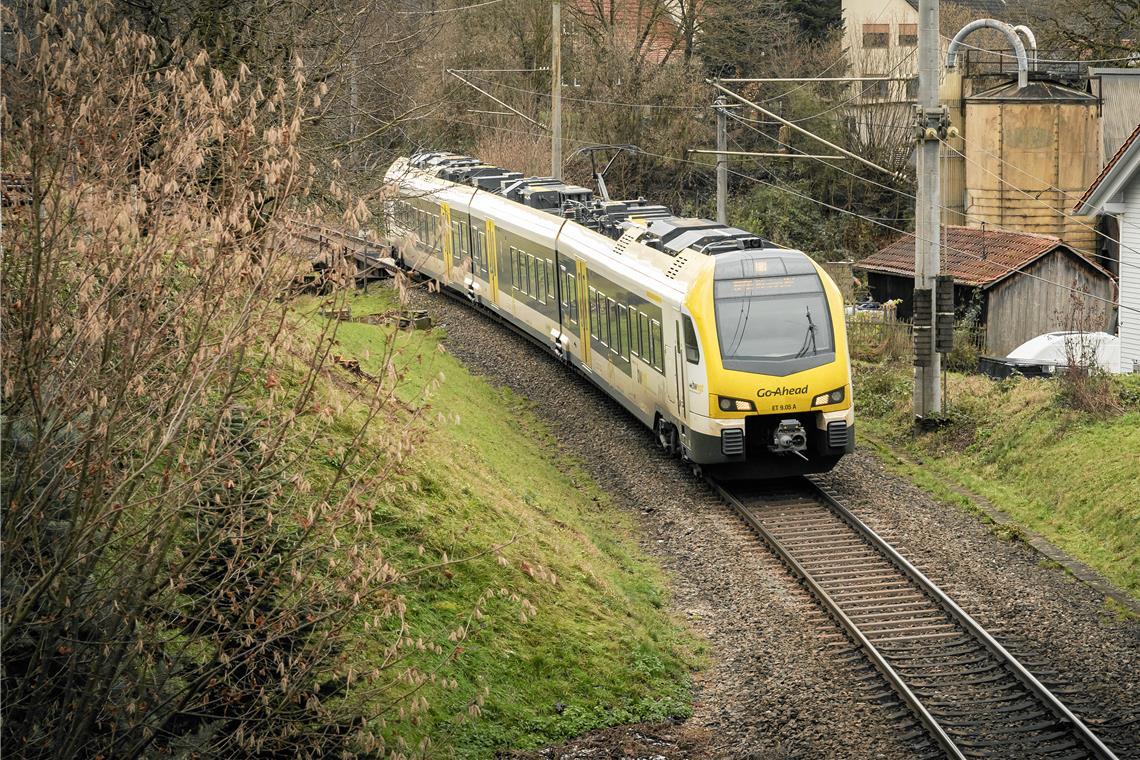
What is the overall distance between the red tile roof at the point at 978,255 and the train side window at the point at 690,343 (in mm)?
12883

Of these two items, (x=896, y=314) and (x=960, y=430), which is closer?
(x=960, y=430)

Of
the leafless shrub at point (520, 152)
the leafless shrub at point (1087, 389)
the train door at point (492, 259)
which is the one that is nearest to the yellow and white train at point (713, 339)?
the leafless shrub at point (1087, 389)

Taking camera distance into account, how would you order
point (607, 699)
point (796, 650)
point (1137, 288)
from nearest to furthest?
point (607, 699) < point (796, 650) < point (1137, 288)

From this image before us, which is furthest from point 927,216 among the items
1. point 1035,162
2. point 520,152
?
point 520,152

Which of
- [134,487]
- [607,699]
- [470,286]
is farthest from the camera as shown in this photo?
[470,286]

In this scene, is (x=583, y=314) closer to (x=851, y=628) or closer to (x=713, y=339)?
(x=713, y=339)

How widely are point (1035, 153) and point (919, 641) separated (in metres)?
28.3

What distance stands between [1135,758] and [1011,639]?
234cm

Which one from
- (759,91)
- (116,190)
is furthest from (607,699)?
(759,91)

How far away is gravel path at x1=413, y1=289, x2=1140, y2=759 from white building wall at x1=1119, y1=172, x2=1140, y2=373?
8226 mm

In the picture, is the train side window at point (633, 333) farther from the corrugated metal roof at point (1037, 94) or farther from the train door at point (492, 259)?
the corrugated metal roof at point (1037, 94)

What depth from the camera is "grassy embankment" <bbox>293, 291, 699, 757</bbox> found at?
1005 cm

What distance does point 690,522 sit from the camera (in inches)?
604

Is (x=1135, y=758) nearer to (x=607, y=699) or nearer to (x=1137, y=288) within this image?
(x=607, y=699)
